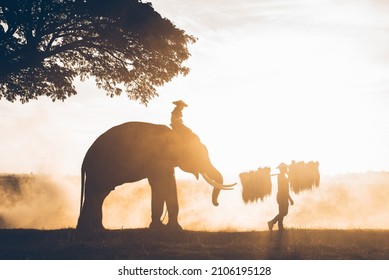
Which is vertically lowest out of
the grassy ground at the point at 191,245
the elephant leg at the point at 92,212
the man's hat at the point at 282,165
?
the grassy ground at the point at 191,245

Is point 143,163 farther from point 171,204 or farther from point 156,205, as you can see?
point 171,204

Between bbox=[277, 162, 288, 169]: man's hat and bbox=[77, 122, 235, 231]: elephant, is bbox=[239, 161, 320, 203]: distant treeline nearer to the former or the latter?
bbox=[277, 162, 288, 169]: man's hat

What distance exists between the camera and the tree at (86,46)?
17.5 metres

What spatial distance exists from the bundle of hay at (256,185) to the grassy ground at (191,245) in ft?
6.63

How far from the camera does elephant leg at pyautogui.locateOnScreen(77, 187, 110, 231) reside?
15.9m

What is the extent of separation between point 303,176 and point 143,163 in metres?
6.08

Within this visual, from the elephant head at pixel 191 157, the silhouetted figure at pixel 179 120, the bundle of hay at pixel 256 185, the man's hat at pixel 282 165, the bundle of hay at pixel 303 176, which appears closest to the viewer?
the elephant head at pixel 191 157

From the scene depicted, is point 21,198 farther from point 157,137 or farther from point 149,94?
point 157,137

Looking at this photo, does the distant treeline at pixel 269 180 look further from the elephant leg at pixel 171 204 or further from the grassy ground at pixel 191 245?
the elephant leg at pixel 171 204

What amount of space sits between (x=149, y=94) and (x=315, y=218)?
56.3 ft

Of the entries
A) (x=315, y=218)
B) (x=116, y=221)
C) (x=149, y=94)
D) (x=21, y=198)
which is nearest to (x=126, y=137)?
(x=149, y=94)

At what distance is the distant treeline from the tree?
5.81 metres

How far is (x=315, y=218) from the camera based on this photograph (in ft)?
104

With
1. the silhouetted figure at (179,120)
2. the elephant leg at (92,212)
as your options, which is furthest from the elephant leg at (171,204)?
the elephant leg at (92,212)
